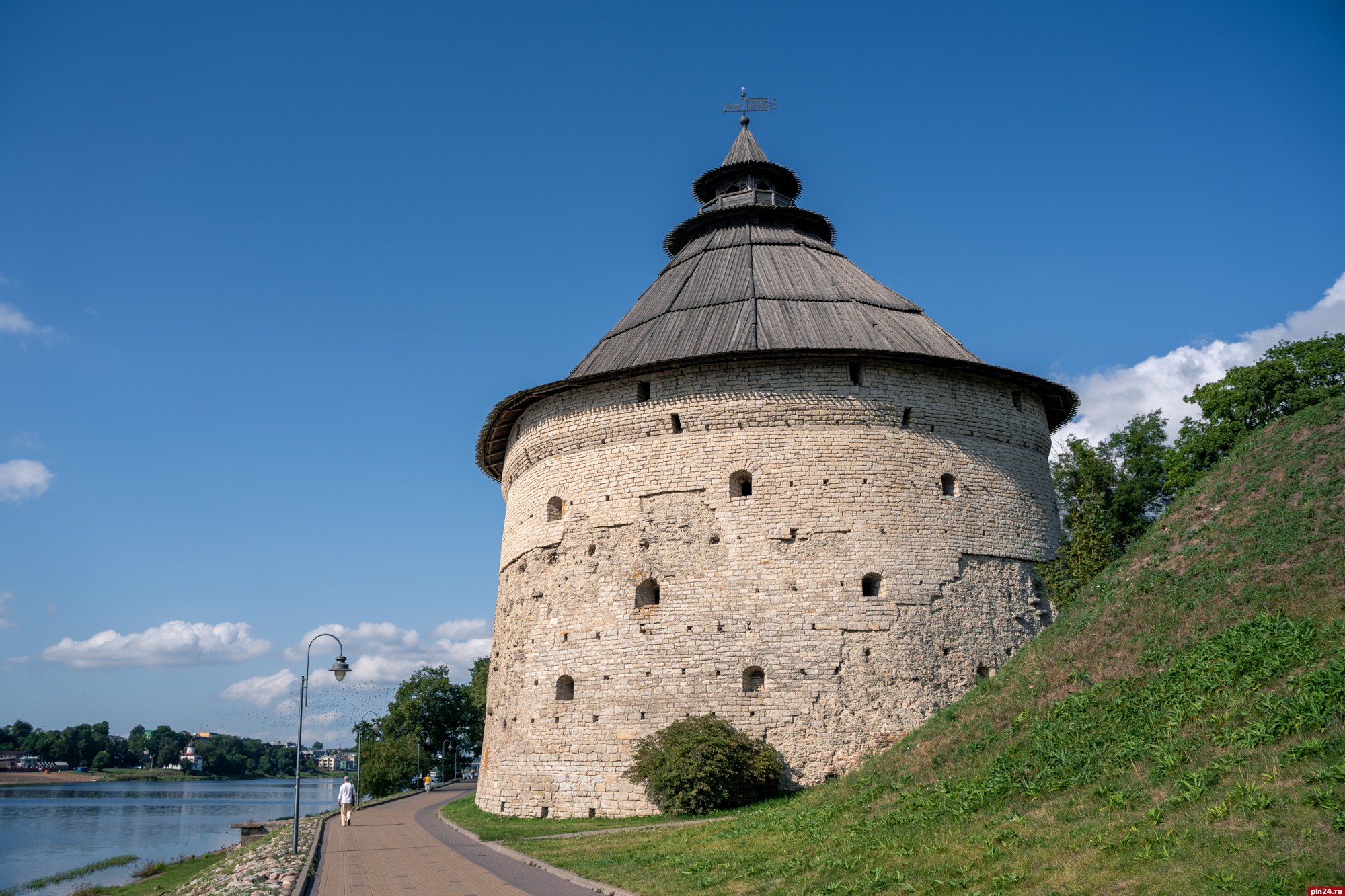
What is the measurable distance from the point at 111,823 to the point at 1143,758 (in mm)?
51348

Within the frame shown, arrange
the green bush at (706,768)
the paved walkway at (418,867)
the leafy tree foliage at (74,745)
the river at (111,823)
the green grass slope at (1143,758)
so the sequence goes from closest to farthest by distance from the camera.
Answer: the green grass slope at (1143,758) → the paved walkway at (418,867) → the green bush at (706,768) → the river at (111,823) → the leafy tree foliage at (74,745)

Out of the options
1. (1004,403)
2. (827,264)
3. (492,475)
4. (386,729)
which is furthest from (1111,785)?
(386,729)

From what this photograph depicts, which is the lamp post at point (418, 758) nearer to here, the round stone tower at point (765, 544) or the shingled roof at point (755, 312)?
the shingled roof at point (755, 312)

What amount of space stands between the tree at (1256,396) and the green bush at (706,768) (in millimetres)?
15017

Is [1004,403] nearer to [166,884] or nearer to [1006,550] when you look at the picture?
[1006,550]

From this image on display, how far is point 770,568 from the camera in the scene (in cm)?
1744

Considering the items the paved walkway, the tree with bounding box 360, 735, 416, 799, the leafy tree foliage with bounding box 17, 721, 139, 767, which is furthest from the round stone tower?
the leafy tree foliage with bounding box 17, 721, 139, 767

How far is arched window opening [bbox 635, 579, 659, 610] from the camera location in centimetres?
1809

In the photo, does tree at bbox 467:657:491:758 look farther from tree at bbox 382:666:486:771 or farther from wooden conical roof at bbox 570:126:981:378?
wooden conical roof at bbox 570:126:981:378

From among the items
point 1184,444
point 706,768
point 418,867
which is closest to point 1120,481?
point 1184,444

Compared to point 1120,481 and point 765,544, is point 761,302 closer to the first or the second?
point 765,544

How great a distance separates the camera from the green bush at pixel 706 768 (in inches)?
605

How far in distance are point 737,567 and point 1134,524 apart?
13431 mm

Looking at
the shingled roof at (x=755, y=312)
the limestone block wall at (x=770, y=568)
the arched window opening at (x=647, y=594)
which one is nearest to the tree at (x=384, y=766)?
the shingled roof at (x=755, y=312)
